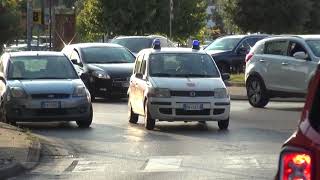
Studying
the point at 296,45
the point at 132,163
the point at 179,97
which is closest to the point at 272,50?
the point at 296,45

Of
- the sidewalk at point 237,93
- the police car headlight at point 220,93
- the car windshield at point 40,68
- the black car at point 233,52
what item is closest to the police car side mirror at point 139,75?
the car windshield at point 40,68

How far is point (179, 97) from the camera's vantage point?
14180 mm

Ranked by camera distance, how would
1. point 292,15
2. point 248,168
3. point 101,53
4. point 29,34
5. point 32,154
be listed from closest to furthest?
1. point 248,168
2. point 32,154
3. point 101,53
4. point 29,34
5. point 292,15

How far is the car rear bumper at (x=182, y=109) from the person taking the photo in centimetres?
1416

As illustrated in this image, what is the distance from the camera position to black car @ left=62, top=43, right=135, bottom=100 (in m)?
21.1

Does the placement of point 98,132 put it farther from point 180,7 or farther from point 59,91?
point 180,7

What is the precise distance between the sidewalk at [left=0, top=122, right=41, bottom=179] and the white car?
2494 millimetres

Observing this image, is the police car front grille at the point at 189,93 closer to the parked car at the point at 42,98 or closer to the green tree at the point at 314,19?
the parked car at the point at 42,98

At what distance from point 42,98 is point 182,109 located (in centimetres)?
262

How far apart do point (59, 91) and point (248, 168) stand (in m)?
5.60

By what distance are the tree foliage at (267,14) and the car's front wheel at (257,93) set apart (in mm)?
16814

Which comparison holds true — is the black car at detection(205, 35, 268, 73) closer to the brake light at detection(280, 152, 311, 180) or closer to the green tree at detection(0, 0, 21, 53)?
A: the green tree at detection(0, 0, 21, 53)

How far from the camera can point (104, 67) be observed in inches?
845

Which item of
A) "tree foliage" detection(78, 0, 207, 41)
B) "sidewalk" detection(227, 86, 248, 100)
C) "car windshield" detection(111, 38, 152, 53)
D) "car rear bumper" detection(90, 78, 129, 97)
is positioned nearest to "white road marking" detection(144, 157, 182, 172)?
"car rear bumper" detection(90, 78, 129, 97)
